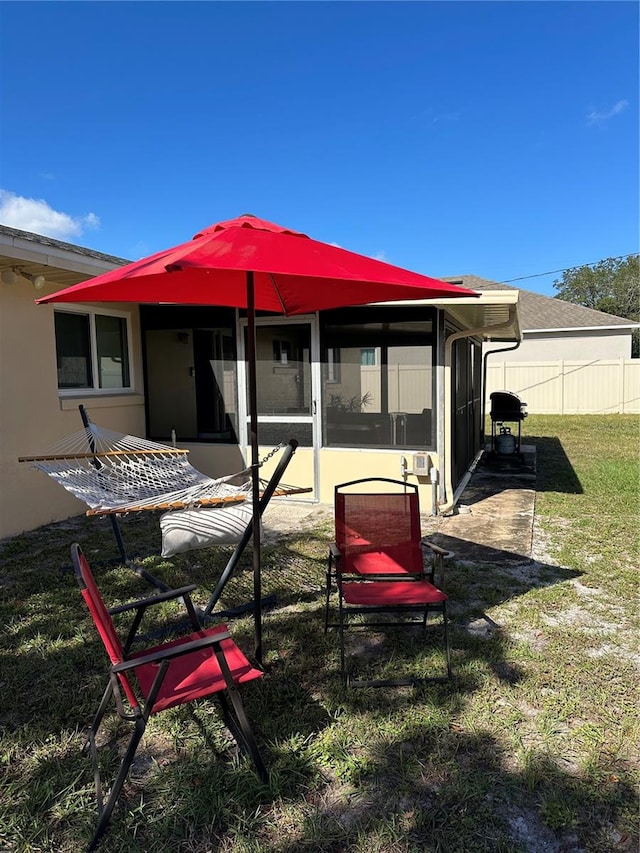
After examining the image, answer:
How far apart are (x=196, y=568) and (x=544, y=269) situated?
33.3 meters

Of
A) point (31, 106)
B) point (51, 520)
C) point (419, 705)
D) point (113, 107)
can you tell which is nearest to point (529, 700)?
point (419, 705)

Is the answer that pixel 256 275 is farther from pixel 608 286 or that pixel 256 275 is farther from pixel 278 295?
pixel 608 286

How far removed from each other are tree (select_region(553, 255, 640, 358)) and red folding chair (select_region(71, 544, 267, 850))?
145ft

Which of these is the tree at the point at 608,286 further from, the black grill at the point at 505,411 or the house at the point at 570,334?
the black grill at the point at 505,411

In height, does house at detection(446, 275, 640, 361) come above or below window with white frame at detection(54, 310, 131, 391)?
above

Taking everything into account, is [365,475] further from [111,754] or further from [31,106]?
[31,106]

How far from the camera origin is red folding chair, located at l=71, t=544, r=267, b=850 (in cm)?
182

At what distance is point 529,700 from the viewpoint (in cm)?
257

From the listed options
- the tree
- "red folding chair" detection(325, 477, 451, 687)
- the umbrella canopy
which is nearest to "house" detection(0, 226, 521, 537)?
the umbrella canopy

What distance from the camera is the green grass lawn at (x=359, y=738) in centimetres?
183

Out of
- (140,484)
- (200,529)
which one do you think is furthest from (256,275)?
(140,484)

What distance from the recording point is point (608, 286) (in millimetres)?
42062

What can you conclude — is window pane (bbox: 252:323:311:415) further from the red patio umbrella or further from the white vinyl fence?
the white vinyl fence

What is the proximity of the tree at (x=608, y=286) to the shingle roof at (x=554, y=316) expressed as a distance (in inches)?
849
